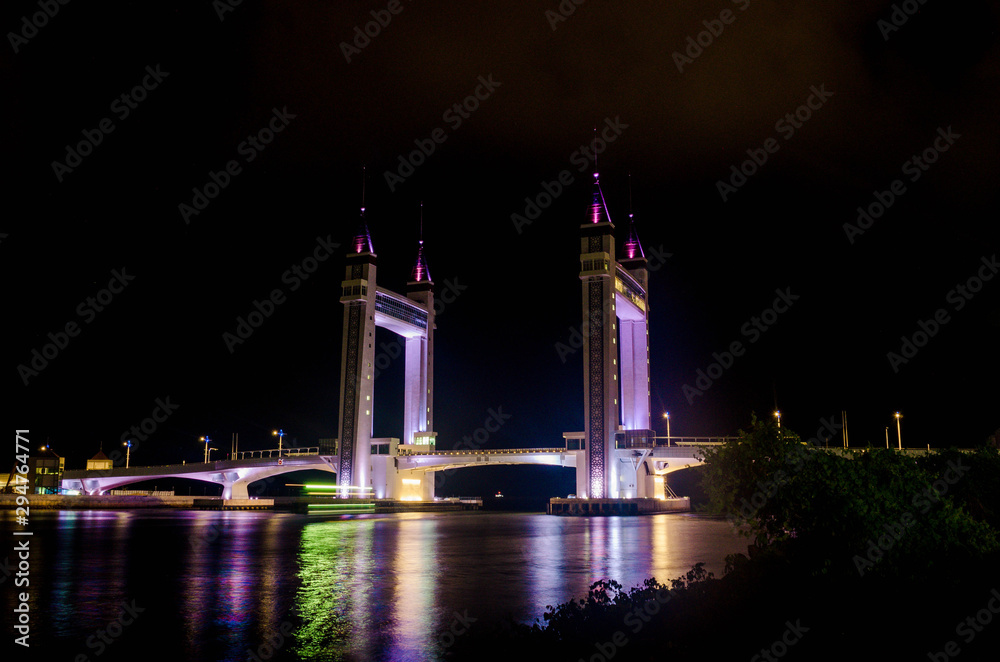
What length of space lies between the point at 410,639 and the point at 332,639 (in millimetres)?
1216

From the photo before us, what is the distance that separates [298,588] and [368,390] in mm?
68916

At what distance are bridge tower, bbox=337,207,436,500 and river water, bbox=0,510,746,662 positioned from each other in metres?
49.0

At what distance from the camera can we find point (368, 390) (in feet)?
283

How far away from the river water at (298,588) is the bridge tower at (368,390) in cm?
4898

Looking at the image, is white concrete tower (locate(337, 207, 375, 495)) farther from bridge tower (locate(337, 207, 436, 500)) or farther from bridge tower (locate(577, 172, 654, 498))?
bridge tower (locate(577, 172, 654, 498))

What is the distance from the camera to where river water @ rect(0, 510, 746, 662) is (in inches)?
465

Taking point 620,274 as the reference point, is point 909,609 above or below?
below

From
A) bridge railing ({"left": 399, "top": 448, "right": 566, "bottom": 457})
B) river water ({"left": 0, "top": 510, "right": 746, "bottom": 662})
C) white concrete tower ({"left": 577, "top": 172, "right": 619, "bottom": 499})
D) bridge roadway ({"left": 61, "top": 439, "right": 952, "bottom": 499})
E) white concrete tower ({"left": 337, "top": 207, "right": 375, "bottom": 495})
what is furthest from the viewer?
white concrete tower ({"left": 337, "top": 207, "right": 375, "bottom": 495})

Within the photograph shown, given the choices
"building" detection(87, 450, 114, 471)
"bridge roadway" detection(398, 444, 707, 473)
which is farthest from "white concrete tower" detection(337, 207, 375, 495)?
"building" detection(87, 450, 114, 471)

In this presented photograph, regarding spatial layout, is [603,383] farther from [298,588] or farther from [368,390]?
[298,588]

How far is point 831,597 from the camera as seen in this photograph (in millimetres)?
11266

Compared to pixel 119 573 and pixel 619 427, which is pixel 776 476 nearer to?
pixel 119 573

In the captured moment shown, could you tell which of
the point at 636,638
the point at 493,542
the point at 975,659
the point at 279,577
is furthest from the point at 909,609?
the point at 493,542

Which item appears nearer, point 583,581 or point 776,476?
point 776,476
